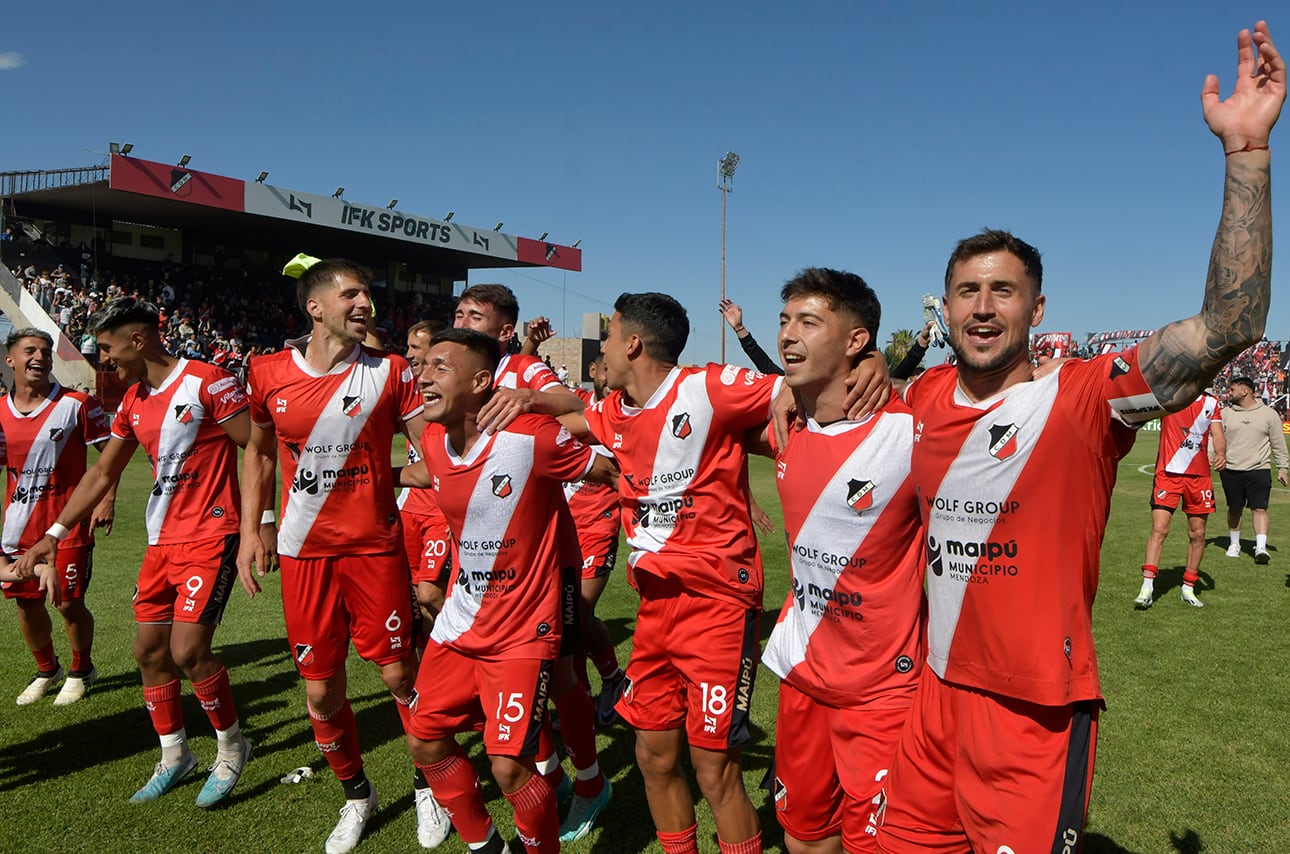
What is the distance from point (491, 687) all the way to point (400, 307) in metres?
44.5

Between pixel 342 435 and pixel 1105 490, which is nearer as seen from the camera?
pixel 1105 490

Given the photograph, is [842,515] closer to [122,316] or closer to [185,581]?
[185,581]

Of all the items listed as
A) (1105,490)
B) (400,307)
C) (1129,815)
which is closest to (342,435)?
(1105,490)

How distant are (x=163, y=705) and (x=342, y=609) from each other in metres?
1.39

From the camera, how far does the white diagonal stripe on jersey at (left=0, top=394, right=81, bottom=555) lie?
21.9ft

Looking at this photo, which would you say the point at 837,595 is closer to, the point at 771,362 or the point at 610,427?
the point at 610,427

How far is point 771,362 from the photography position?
283 inches

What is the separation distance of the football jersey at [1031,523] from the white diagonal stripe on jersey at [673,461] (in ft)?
4.86

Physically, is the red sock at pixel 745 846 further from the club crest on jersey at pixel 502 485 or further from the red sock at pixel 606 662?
the red sock at pixel 606 662

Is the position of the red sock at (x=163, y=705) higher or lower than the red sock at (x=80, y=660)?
higher

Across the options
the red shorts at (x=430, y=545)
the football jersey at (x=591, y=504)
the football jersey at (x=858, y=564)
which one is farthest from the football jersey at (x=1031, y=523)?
the football jersey at (x=591, y=504)

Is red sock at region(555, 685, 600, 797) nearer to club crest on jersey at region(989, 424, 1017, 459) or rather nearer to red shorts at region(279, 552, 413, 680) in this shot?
red shorts at region(279, 552, 413, 680)

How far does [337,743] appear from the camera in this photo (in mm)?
4758

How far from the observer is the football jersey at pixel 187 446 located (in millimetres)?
5289
